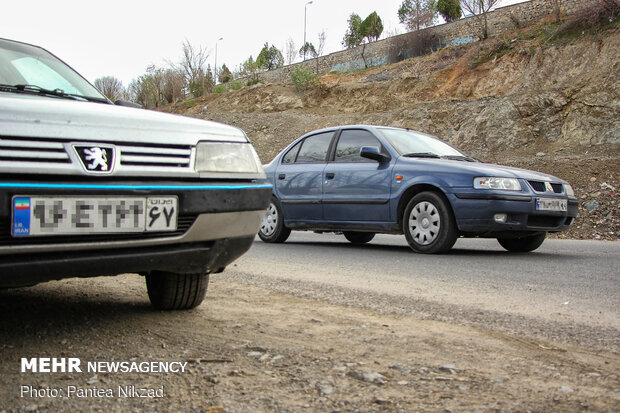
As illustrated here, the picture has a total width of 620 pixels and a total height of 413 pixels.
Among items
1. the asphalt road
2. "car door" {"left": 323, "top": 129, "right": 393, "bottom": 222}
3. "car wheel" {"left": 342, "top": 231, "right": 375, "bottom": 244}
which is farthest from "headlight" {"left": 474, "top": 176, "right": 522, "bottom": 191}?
"car wheel" {"left": 342, "top": 231, "right": 375, "bottom": 244}

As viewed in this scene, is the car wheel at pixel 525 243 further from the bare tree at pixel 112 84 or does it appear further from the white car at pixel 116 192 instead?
the bare tree at pixel 112 84

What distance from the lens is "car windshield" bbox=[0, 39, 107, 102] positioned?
130 inches

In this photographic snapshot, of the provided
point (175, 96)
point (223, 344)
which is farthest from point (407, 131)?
point (175, 96)

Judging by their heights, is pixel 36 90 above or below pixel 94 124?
above

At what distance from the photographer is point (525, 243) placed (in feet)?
24.0

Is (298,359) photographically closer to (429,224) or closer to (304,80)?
(429,224)

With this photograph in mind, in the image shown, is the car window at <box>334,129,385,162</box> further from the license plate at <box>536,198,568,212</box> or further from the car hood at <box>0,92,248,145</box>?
the car hood at <box>0,92,248,145</box>

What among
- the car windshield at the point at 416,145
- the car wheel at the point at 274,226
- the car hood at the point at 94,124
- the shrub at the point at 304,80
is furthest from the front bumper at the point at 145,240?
the shrub at the point at 304,80

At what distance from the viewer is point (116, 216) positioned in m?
2.46

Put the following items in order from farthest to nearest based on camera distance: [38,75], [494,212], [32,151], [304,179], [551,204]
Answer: [304,179] < [551,204] < [494,212] < [38,75] < [32,151]

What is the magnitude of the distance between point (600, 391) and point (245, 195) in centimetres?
167

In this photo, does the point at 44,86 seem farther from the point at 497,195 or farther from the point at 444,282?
the point at 497,195

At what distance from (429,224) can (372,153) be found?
1103 mm

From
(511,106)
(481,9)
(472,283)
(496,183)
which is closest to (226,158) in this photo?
(472,283)
